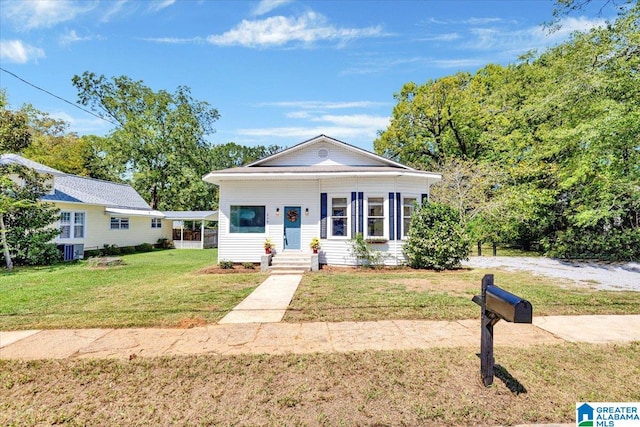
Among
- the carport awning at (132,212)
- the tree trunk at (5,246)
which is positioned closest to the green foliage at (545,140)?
the carport awning at (132,212)

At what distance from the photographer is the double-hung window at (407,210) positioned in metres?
11.4

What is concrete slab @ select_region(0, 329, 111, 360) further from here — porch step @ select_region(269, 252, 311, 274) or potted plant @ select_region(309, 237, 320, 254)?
potted plant @ select_region(309, 237, 320, 254)

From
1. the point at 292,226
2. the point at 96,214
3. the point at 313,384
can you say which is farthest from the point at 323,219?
the point at 96,214

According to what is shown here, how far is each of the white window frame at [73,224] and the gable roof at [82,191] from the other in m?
0.78

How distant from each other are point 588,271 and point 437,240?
524 centimetres

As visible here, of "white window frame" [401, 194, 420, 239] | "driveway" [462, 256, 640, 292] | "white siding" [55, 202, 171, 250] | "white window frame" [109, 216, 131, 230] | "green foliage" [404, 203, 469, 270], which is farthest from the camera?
"white window frame" [109, 216, 131, 230]

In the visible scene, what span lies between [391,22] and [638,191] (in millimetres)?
10398

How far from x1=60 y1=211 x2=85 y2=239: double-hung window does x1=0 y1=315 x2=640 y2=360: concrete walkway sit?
44.1ft

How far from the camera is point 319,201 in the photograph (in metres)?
11.8

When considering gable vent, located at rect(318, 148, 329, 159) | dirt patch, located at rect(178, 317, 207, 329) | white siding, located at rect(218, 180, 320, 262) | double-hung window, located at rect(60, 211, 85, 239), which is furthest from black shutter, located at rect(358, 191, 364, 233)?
double-hung window, located at rect(60, 211, 85, 239)

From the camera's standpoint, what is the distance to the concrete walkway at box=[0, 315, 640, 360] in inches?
155

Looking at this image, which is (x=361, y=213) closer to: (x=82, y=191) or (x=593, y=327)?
(x=593, y=327)

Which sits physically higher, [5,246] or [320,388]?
[5,246]

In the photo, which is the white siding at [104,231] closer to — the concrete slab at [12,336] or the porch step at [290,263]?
the porch step at [290,263]
